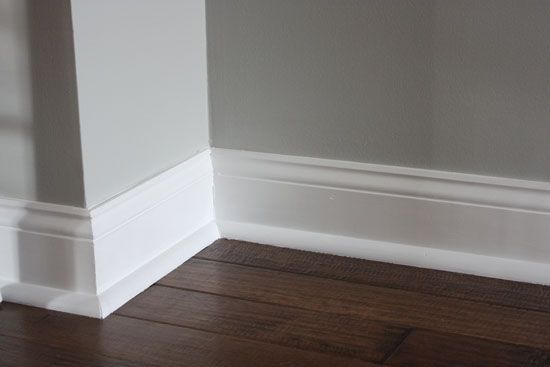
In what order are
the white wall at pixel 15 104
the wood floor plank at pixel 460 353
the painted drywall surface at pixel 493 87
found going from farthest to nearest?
the painted drywall surface at pixel 493 87 → the white wall at pixel 15 104 → the wood floor plank at pixel 460 353

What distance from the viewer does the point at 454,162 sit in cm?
205

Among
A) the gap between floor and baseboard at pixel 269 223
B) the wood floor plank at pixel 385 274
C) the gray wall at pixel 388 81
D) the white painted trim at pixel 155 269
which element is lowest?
the wood floor plank at pixel 385 274

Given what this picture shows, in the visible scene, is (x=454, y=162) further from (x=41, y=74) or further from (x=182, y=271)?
(x=41, y=74)

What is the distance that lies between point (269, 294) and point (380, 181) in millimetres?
356

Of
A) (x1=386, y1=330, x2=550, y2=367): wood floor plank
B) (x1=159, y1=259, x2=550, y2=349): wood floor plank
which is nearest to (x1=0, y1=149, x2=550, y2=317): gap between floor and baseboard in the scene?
(x1=159, y1=259, x2=550, y2=349): wood floor plank

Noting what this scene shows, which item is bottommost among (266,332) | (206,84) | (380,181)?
(266,332)

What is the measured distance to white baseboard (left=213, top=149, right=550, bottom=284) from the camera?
2027 mm

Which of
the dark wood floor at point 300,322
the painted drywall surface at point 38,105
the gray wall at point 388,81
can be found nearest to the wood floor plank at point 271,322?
the dark wood floor at point 300,322

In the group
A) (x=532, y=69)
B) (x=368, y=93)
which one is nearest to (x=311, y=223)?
(x=368, y=93)

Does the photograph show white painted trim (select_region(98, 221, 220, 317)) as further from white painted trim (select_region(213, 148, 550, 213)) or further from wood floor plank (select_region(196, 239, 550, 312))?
white painted trim (select_region(213, 148, 550, 213))

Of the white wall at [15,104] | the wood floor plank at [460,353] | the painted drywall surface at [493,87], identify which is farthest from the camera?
the painted drywall surface at [493,87]

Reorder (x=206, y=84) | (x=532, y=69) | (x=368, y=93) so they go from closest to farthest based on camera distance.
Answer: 1. (x=532, y=69)
2. (x=368, y=93)
3. (x=206, y=84)

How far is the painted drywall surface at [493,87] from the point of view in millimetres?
1921

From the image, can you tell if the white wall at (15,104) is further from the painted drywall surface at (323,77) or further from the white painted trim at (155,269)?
the painted drywall surface at (323,77)
